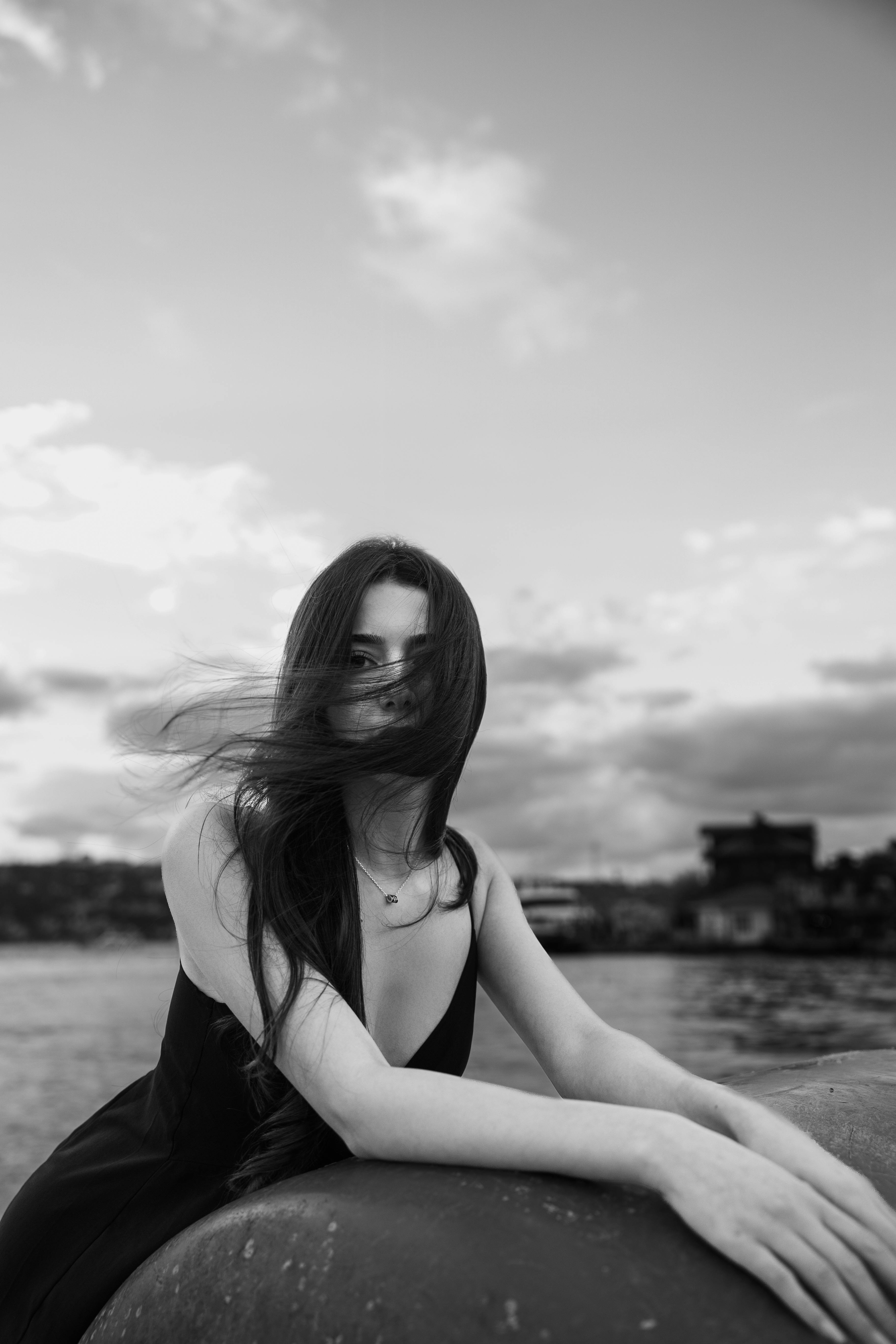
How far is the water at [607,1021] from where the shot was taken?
48.8ft

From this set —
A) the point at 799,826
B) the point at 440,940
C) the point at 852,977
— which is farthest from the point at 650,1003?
the point at 799,826

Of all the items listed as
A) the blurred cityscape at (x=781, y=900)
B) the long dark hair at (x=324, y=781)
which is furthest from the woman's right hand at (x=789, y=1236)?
the blurred cityscape at (x=781, y=900)

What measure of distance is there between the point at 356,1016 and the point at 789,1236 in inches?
24.5

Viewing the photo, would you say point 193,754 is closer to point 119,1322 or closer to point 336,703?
point 336,703

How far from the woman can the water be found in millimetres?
241

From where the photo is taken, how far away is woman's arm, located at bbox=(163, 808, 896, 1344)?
3.43 feet

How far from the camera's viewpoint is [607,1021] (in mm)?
11984

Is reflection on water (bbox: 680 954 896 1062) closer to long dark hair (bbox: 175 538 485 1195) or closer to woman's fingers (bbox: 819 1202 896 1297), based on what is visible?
long dark hair (bbox: 175 538 485 1195)

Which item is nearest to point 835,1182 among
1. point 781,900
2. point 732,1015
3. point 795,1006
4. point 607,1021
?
point 607,1021

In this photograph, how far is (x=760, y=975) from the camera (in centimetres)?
4853

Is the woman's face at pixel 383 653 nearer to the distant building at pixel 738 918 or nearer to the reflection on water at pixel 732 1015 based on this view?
the reflection on water at pixel 732 1015

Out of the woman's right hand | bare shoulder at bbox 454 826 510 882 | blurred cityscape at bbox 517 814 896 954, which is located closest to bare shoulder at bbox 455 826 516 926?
bare shoulder at bbox 454 826 510 882

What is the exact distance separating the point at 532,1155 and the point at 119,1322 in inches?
21.6

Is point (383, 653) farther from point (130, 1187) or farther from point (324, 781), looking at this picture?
point (130, 1187)
